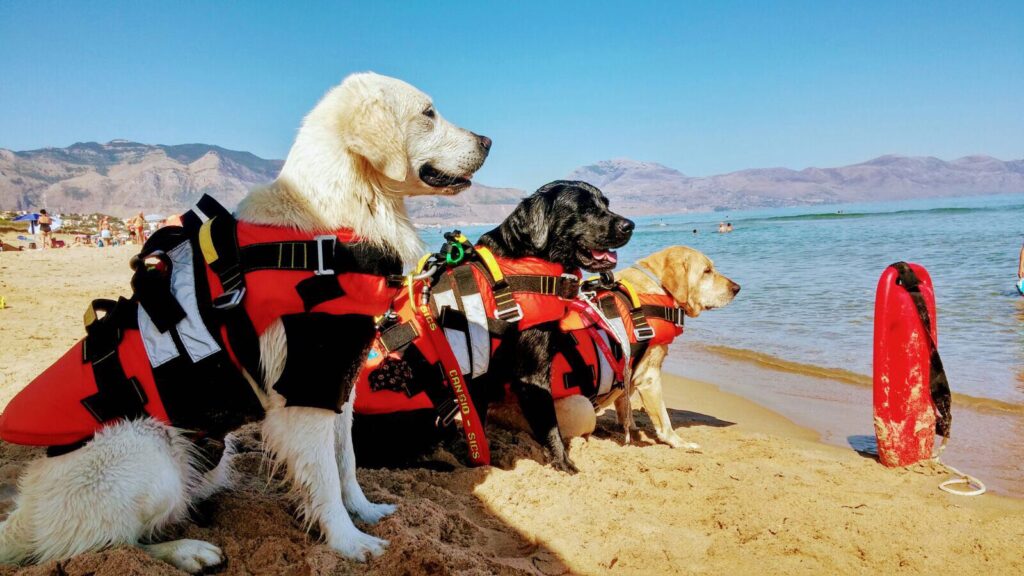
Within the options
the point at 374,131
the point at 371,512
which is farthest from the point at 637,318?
the point at 374,131

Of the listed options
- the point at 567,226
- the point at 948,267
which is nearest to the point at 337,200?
the point at 567,226

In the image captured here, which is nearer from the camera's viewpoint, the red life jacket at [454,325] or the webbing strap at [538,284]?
the red life jacket at [454,325]

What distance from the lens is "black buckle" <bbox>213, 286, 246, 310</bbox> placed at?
2.27 m

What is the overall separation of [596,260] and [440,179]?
1910 millimetres

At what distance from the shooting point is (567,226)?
4316mm

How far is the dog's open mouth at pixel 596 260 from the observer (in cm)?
441

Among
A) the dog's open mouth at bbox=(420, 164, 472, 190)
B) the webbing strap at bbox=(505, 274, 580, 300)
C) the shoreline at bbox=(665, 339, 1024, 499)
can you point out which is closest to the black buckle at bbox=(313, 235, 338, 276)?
the dog's open mouth at bbox=(420, 164, 472, 190)

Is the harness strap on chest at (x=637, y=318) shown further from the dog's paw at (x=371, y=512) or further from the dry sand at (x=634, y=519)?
the dog's paw at (x=371, y=512)

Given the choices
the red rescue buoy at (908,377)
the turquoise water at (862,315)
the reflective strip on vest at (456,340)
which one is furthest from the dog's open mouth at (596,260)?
the turquoise water at (862,315)

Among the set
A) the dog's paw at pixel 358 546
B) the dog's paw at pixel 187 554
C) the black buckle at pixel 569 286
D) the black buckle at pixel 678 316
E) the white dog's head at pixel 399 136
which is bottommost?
the dog's paw at pixel 358 546

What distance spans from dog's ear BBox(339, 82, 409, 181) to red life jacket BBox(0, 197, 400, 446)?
1.15 feet

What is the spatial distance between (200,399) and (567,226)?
272 centimetres

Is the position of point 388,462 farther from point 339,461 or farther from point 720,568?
point 720,568

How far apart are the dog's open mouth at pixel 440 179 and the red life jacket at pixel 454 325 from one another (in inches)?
41.0
